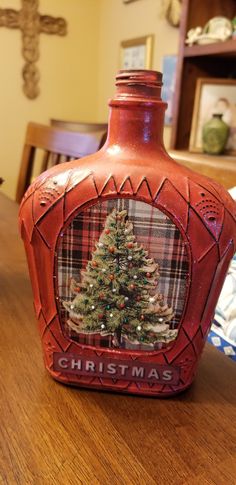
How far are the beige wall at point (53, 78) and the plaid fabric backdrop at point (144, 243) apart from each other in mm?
3110

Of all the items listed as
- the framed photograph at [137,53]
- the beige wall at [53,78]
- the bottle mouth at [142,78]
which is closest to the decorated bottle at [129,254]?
the bottle mouth at [142,78]

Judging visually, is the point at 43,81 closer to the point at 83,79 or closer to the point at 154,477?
the point at 83,79

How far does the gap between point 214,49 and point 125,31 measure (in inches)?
69.4

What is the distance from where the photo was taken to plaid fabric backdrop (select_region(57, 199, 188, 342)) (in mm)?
447

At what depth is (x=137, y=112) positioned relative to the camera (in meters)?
0.46

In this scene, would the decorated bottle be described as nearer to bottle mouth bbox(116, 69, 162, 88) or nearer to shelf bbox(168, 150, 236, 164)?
bottle mouth bbox(116, 69, 162, 88)

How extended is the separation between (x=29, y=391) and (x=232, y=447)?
0.22 meters

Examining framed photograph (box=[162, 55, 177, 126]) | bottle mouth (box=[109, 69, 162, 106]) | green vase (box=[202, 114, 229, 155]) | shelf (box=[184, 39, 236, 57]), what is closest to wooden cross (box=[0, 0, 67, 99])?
framed photograph (box=[162, 55, 177, 126])

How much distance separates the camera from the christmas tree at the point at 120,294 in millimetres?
458

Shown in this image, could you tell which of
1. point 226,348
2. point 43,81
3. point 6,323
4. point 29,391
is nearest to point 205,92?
point 226,348

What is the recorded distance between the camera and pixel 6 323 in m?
0.63

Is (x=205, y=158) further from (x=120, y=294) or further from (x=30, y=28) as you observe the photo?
(x=30, y=28)

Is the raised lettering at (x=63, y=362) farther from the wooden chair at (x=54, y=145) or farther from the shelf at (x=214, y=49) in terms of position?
the shelf at (x=214, y=49)

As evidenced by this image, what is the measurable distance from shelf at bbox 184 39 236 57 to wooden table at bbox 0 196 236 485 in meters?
1.17
